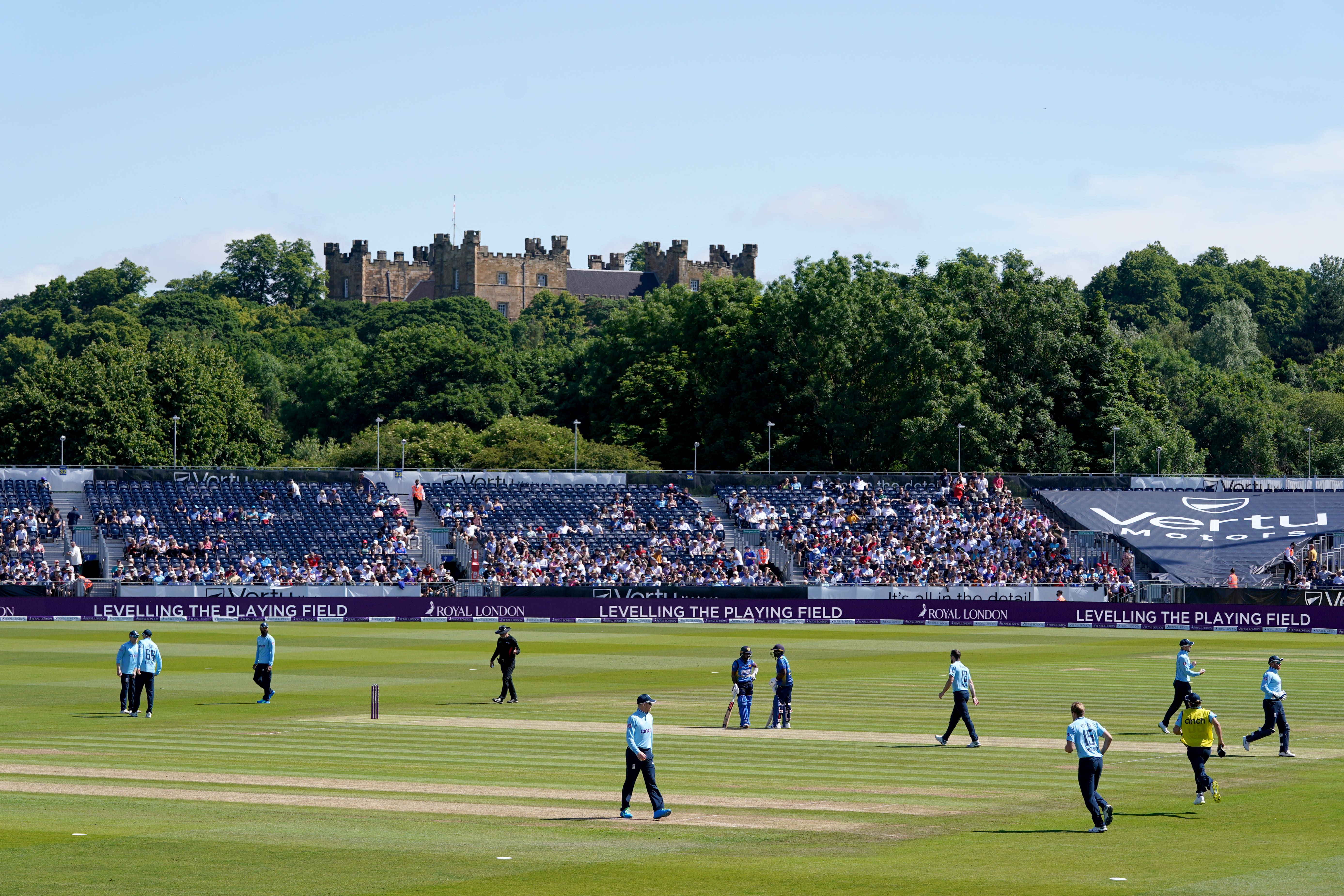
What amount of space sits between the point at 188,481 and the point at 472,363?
54.5 meters

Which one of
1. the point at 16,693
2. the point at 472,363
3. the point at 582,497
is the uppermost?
the point at 472,363

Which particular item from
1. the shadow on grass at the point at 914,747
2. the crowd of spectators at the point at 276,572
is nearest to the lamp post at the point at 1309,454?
the crowd of spectators at the point at 276,572

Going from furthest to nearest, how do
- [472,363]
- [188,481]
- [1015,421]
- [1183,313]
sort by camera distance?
[1183,313] < [472,363] < [1015,421] < [188,481]

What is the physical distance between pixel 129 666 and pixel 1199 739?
19.8 m

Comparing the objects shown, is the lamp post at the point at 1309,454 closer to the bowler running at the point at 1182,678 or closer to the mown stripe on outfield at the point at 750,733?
the bowler running at the point at 1182,678

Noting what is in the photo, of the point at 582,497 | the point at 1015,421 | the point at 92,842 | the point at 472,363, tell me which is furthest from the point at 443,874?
the point at 472,363

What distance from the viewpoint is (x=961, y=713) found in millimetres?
27969

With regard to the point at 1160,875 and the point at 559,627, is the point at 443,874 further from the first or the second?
the point at 559,627

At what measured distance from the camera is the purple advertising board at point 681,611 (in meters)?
66.9

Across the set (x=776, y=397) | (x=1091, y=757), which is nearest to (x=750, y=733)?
(x=1091, y=757)

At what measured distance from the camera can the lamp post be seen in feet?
279

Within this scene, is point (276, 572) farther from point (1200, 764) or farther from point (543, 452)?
point (1200, 764)

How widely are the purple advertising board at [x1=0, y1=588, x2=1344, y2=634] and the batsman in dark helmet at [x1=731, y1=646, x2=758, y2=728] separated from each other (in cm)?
3853

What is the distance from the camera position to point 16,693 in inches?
1481
